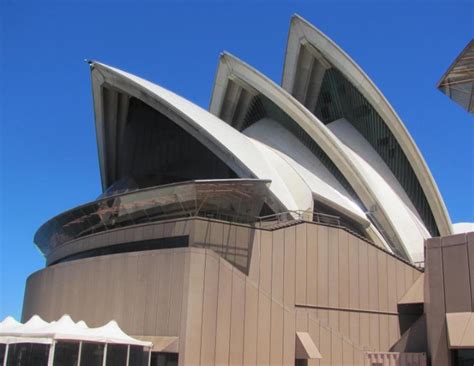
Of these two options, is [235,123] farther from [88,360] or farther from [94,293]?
[88,360]

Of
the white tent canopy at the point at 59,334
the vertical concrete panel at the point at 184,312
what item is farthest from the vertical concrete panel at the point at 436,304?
the white tent canopy at the point at 59,334

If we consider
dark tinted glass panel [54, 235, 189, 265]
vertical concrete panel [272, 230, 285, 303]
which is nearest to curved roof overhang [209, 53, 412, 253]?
vertical concrete panel [272, 230, 285, 303]

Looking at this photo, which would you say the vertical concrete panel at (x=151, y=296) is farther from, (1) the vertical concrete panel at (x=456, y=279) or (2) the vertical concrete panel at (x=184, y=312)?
(1) the vertical concrete panel at (x=456, y=279)

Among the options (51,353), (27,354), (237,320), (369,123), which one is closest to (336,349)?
(237,320)

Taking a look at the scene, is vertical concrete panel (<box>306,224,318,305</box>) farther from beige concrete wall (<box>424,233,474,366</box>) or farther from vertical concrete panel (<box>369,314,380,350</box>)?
beige concrete wall (<box>424,233,474,366</box>)

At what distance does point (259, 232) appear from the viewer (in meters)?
20.5

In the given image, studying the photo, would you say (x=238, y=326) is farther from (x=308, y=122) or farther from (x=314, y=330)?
(x=308, y=122)

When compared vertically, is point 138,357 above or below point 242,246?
below

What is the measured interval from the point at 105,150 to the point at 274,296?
15260 millimetres

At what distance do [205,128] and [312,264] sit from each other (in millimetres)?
7176

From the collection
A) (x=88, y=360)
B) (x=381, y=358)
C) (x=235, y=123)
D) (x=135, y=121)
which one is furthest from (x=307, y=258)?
(x=235, y=123)

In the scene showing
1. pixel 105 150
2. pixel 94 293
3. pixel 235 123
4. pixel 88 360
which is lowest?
pixel 88 360

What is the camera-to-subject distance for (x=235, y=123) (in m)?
36.8

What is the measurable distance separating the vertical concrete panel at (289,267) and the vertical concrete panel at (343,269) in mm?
2164
